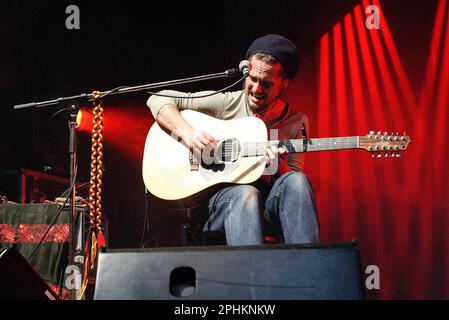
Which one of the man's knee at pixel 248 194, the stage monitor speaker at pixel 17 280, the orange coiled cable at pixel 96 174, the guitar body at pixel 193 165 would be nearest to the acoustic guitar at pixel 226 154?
the guitar body at pixel 193 165

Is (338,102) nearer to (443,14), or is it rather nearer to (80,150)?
(443,14)

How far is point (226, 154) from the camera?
2.40 meters

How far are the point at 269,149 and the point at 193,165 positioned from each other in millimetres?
389

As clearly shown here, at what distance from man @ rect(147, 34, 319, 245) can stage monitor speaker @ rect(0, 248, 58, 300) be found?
80cm

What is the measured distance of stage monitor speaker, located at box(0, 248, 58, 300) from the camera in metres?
1.41

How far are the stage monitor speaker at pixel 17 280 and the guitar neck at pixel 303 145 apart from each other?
1.16 metres

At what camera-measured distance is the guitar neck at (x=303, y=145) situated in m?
2.34

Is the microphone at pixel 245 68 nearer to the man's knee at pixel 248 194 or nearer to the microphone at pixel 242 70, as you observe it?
the microphone at pixel 242 70

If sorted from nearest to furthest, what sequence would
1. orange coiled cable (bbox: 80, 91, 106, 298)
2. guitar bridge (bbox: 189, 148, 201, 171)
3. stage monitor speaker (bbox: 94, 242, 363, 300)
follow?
stage monitor speaker (bbox: 94, 242, 363, 300)
orange coiled cable (bbox: 80, 91, 106, 298)
guitar bridge (bbox: 189, 148, 201, 171)

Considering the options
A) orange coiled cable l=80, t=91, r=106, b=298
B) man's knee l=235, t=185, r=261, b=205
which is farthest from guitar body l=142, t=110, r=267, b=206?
orange coiled cable l=80, t=91, r=106, b=298

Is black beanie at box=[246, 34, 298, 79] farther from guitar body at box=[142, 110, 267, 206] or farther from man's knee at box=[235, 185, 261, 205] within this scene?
man's knee at box=[235, 185, 261, 205]

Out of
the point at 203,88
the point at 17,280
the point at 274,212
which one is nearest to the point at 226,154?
the point at 274,212

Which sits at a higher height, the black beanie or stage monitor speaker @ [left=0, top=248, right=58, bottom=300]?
the black beanie

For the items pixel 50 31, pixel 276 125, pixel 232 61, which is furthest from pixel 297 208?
pixel 50 31
